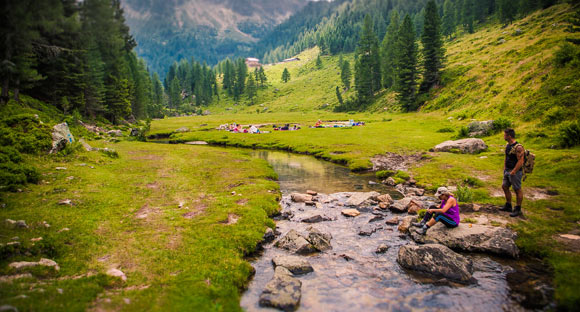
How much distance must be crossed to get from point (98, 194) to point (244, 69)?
627 ft

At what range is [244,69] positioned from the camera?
19512cm

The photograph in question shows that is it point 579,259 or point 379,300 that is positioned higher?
point 579,259

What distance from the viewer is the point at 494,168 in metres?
23.4

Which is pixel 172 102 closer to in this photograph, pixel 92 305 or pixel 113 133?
pixel 113 133

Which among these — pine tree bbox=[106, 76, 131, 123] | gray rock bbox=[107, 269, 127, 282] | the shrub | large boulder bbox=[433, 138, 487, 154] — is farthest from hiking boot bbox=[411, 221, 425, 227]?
pine tree bbox=[106, 76, 131, 123]

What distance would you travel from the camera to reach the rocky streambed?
938 cm

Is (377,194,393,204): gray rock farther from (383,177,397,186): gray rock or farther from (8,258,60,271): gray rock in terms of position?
(8,258,60,271): gray rock

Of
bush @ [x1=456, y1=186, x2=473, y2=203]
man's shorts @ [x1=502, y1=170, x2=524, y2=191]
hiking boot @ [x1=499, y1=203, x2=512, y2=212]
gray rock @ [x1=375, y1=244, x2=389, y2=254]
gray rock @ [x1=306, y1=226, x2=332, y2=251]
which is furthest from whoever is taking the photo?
bush @ [x1=456, y1=186, x2=473, y2=203]

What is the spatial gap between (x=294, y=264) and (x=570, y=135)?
27.4 metres

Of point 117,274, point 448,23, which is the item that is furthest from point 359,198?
point 448,23

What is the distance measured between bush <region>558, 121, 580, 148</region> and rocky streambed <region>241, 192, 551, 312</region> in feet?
58.7

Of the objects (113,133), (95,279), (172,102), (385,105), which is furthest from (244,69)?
(95,279)

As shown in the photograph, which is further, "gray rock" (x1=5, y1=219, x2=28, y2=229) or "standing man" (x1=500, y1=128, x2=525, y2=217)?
"standing man" (x1=500, y1=128, x2=525, y2=217)

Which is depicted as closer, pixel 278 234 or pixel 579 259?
pixel 579 259
